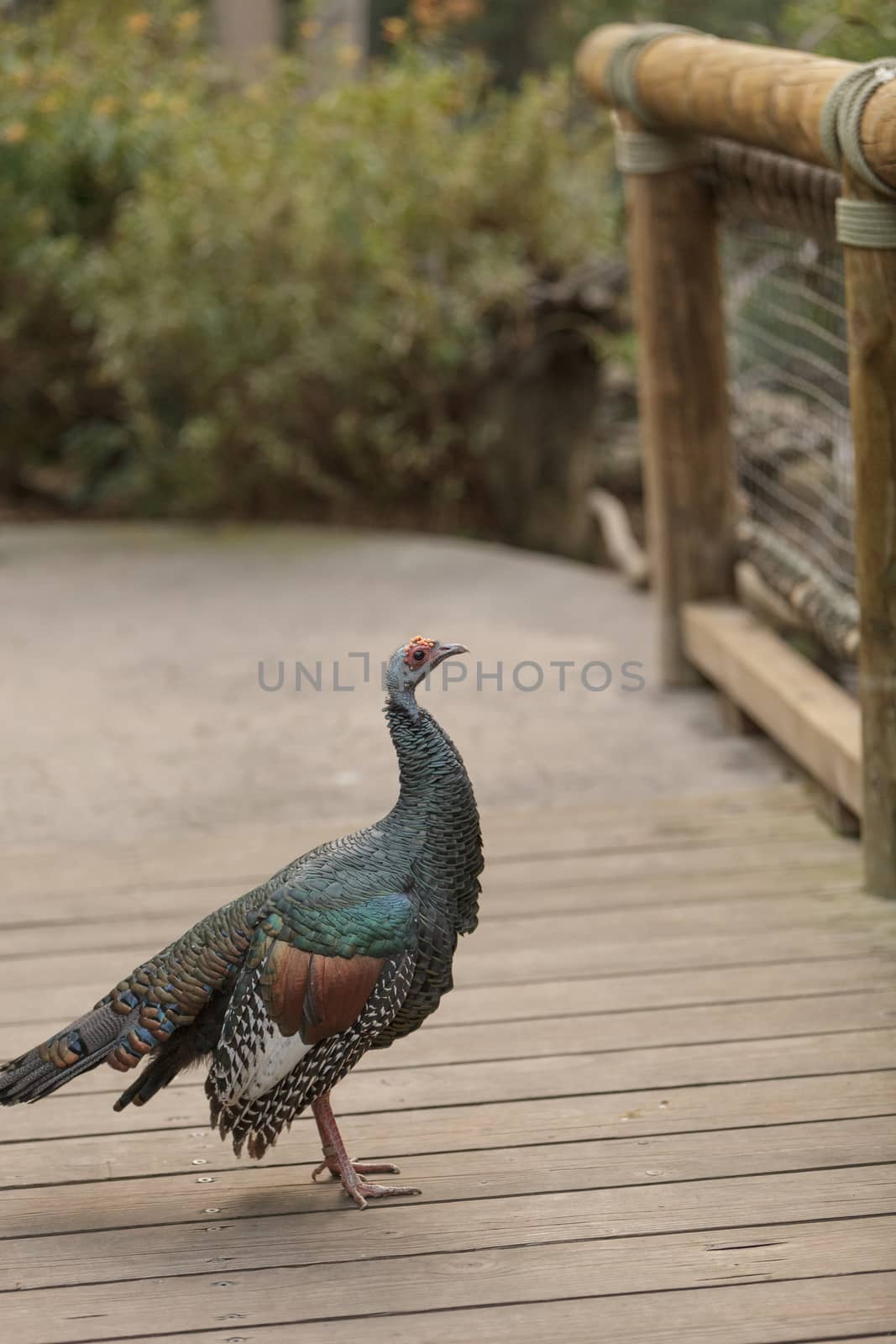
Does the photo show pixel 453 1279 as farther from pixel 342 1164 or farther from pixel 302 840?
pixel 302 840

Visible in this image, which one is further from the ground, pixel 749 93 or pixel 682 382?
pixel 749 93

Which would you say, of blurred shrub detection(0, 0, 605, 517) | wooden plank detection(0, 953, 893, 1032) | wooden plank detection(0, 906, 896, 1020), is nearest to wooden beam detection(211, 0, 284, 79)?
blurred shrub detection(0, 0, 605, 517)

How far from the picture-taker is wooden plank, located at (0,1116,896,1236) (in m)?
2.53

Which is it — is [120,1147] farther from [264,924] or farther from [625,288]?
[625,288]

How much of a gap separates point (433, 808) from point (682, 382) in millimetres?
2680

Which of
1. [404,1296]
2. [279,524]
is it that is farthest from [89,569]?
[404,1296]

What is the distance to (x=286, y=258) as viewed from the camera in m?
7.71

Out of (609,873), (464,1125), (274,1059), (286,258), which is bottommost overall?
(609,873)

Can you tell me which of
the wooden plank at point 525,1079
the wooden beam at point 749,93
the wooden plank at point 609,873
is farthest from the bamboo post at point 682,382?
the wooden plank at point 525,1079

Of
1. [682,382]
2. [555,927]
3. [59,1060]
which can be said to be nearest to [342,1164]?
[59,1060]

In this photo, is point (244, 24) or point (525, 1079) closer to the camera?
point (525, 1079)

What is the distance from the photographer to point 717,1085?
2.82 metres

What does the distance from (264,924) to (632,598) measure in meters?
4.25

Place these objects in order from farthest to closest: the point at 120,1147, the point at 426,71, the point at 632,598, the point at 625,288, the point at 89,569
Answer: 1. the point at 426,71
2. the point at 625,288
3. the point at 89,569
4. the point at 632,598
5. the point at 120,1147
